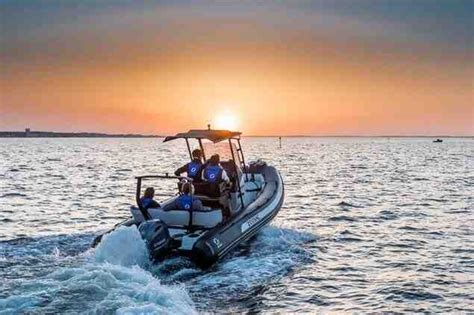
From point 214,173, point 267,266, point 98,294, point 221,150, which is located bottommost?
point 267,266

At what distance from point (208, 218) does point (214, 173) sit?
1.43 metres

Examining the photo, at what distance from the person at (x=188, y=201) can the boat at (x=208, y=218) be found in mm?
126

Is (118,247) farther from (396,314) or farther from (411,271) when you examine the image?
(411,271)

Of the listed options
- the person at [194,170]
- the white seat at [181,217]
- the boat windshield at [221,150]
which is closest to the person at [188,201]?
the white seat at [181,217]

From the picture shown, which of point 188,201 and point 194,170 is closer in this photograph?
point 188,201

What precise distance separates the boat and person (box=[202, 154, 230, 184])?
0.18m

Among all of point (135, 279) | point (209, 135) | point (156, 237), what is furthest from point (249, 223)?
point (135, 279)

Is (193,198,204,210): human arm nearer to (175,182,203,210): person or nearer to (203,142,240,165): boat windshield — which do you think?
(175,182,203,210): person

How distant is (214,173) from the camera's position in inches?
556

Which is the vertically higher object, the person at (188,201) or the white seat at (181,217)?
the person at (188,201)

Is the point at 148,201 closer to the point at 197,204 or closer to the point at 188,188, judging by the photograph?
the point at 188,188

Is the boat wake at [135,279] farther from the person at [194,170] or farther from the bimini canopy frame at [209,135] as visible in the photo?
the bimini canopy frame at [209,135]

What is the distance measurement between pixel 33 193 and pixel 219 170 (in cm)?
1615

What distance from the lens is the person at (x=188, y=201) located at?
12891mm
